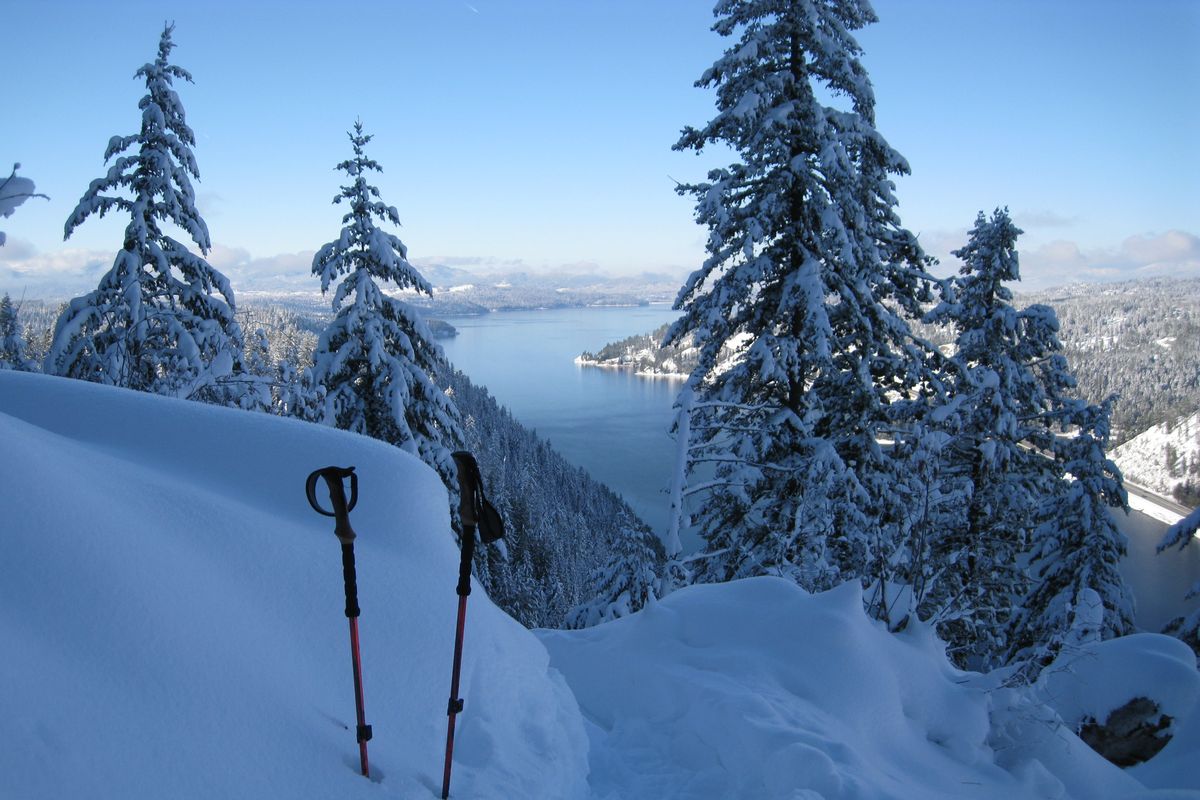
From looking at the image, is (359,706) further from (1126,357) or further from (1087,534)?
(1126,357)

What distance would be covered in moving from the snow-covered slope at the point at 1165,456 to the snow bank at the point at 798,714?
264 feet

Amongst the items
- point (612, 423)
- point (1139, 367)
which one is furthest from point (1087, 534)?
point (1139, 367)

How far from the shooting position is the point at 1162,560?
43812 millimetres

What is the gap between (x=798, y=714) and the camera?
13.6 feet

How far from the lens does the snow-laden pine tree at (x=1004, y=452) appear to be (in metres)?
11.5

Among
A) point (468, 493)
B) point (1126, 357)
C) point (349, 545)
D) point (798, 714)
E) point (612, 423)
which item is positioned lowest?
point (612, 423)

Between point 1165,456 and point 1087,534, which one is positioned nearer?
point 1087,534

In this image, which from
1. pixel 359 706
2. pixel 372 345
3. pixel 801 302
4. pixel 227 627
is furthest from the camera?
pixel 372 345

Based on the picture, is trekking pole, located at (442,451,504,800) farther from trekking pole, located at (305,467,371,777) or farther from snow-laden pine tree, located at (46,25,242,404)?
snow-laden pine tree, located at (46,25,242,404)

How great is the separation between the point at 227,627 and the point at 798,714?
135 inches

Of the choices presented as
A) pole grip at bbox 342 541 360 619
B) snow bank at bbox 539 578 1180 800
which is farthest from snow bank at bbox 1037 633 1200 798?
pole grip at bbox 342 541 360 619

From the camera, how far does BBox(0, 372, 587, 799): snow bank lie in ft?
6.91

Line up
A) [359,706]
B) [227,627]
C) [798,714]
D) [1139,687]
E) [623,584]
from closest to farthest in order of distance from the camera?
1. [359,706]
2. [227,627]
3. [798,714]
4. [1139,687]
5. [623,584]

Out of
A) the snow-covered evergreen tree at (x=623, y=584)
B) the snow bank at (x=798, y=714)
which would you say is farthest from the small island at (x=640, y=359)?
the snow bank at (x=798, y=714)
